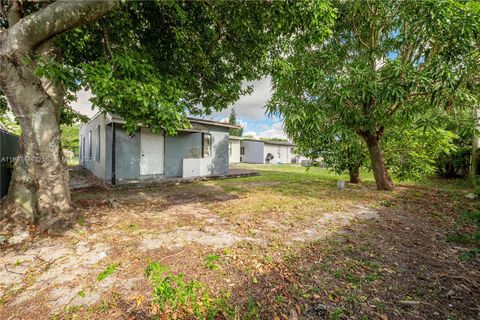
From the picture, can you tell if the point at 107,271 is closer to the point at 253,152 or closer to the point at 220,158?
the point at 220,158

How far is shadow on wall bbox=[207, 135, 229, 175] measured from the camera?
1219 cm

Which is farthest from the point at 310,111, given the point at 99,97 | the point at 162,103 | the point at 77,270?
the point at 77,270

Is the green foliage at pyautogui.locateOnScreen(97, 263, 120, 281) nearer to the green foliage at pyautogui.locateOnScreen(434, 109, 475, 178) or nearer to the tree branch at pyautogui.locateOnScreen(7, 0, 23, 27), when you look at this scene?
the tree branch at pyautogui.locateOnScreen(7, 0, 23, 27)

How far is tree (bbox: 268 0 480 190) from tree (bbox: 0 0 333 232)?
1146 millimetres

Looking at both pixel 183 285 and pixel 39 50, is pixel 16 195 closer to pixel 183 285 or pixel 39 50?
pixel 39 50

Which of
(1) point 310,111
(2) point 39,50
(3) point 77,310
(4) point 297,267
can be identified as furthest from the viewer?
(1) point 310,111

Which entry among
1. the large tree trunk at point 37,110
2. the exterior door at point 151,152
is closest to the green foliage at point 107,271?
the large tree trunk at point 37,110

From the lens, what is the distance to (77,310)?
1.93 meters

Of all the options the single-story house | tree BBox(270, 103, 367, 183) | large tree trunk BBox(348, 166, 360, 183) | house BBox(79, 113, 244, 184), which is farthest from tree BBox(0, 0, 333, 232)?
the single-story house

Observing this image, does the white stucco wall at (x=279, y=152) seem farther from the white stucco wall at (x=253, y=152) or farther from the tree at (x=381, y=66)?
the tree at (x=381, y=66)

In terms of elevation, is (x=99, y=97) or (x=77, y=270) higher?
(x=99, y=97)

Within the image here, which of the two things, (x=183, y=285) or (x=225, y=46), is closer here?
(x=183, y=285)

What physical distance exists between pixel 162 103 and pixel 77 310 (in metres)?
2.90

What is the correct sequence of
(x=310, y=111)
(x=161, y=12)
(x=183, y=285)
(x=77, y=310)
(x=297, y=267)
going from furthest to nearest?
(x=310, y=111), (x=161, y=12), (x=297, y=267), (x=183, y=285), (x=77, y=310)
